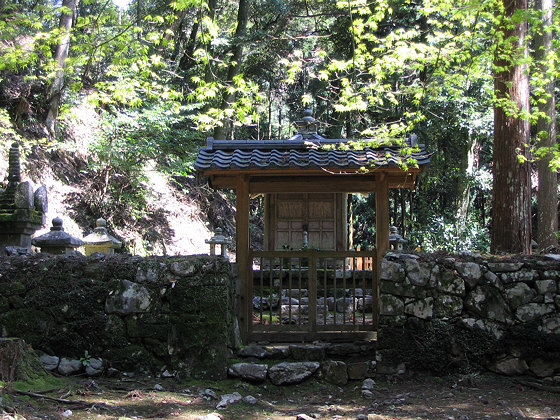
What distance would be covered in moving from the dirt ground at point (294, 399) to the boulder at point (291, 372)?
0.31 ft

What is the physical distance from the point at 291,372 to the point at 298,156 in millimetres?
2935

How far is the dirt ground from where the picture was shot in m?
4.28

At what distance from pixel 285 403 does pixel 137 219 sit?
11739mm

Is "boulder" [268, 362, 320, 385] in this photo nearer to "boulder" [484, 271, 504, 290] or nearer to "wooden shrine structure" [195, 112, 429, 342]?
"wooden shrine structure" [195, 112, 429, 342]

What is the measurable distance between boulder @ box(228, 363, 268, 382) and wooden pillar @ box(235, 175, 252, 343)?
83cm

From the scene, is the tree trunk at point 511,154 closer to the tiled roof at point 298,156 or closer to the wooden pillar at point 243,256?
the tiled roof at point 298,156

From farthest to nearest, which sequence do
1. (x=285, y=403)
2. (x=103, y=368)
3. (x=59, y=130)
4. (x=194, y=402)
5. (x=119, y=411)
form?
(x=59, y=130) < (x=103, y=368) < (x=285, y=403) < (x=194, y=402) < (x=119, y=411)

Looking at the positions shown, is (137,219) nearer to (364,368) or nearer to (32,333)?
(32,333)

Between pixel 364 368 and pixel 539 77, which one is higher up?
pixel 539 77

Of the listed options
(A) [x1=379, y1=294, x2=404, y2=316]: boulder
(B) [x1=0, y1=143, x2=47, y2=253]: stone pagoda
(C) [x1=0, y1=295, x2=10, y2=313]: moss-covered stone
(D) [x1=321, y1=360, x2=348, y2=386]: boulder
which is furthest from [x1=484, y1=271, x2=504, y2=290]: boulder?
(B) [x1=0, y1=143, x2=47, y2=253]: stone pagoda

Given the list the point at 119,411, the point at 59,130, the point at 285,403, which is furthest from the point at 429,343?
the point at 59,130

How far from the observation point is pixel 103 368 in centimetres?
565

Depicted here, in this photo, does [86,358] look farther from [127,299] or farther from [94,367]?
[127,299]

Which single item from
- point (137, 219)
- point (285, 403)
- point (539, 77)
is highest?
point (539, 77)
